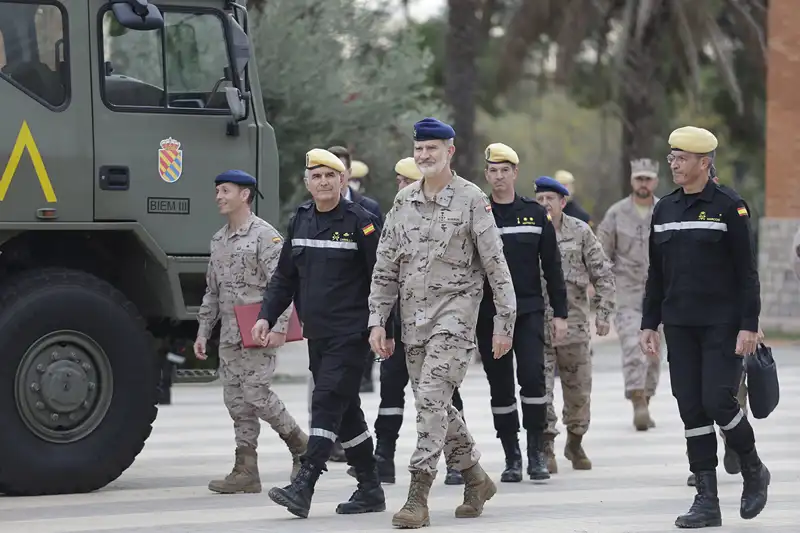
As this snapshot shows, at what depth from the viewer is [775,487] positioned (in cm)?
1052

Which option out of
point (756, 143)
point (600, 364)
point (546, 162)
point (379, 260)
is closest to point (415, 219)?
point (379, 260)

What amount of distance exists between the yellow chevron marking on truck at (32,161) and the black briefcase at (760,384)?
384 cm

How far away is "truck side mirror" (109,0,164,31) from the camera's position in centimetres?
972

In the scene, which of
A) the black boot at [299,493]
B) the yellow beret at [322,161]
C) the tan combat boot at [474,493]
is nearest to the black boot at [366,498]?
the black boot at [299,493]

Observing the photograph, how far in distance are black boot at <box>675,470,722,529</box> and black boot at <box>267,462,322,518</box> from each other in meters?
1.83

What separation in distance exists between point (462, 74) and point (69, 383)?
12.8 meters

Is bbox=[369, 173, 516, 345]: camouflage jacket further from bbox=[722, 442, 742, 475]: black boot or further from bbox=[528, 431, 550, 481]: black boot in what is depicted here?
bbox=[722, 442, 742, 475]: black boot

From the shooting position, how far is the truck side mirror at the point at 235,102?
10344 mm

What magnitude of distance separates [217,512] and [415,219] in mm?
1864

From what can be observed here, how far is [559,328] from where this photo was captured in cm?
1071

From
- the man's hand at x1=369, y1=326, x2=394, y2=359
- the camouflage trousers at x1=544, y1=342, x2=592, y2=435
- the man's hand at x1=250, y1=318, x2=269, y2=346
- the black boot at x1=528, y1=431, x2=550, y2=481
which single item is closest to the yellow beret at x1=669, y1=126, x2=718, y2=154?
the man's hand at x1=369, y1=326, x2=394, y2=359

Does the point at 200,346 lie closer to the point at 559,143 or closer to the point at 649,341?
the point at 649,341

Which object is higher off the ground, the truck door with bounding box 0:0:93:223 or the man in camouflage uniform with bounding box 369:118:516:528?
the truck door with bounding box 0:0:93:223

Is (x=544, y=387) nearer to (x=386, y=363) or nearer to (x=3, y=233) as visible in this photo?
(x=386, y=363)
